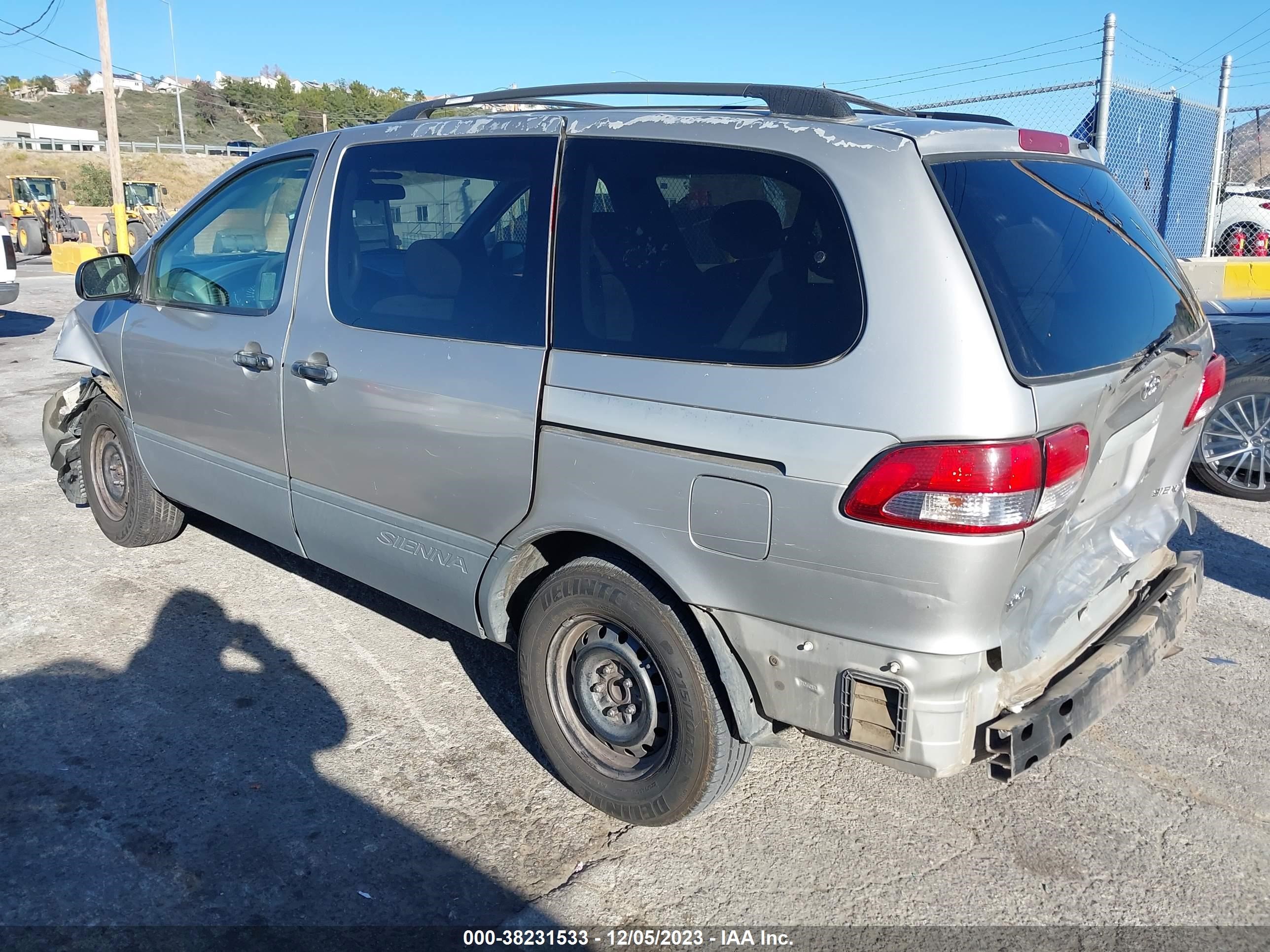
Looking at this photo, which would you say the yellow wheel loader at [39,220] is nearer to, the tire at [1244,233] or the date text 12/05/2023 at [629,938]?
the tire at [1244,233]

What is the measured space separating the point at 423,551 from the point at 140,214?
31922mm

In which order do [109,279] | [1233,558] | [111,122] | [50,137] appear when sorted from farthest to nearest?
[50,137] → [111,122] → [1233,558] → [109,279]

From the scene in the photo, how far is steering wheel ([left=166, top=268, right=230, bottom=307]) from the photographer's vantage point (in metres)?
4.20

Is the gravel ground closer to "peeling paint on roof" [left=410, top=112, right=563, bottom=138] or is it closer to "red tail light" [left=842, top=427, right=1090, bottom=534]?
"red tail light" [left=842, top=427, right=1090, bottom=534]

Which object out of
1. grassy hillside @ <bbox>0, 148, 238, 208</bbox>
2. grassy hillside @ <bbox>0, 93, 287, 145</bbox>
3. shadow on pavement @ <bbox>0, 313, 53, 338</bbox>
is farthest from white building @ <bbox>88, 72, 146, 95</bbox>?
shadow on pavement @ <bbox>0, 313, 53, 338</bbox>

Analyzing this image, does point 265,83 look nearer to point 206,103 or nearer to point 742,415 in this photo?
point 206,103

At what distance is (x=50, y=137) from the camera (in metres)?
68.4

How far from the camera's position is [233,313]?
13.1 ft

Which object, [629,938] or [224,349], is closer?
[629,938]

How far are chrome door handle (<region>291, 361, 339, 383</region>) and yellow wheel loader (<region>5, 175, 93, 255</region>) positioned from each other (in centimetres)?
3171

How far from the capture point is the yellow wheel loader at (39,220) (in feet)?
99.9

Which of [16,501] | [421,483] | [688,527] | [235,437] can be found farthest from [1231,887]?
[16,501]

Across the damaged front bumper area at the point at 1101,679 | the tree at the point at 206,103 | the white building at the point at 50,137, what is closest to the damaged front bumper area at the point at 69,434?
the damaged front bumper area at the point at 1101,679

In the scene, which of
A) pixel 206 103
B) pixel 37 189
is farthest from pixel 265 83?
pixel 37 189
